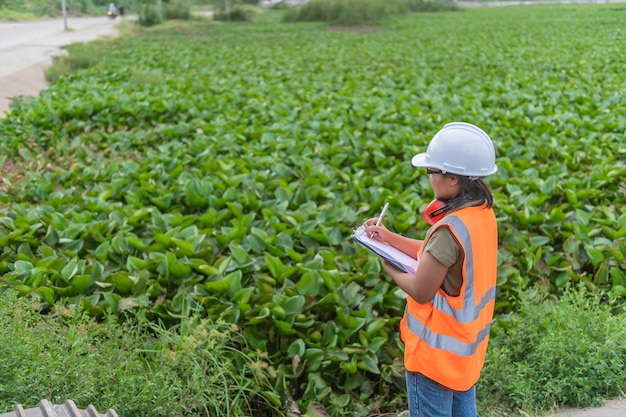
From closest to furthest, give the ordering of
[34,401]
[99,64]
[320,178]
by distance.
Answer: [34,401]
[320,178]
[99,64]

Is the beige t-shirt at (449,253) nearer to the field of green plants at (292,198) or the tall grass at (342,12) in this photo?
the field of green plants at (292,198)

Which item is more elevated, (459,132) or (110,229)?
(459,132)

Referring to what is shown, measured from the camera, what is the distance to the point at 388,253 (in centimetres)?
207

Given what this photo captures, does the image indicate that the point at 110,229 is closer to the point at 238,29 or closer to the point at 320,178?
the point at 320,178

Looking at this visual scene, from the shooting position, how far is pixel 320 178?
199 inches

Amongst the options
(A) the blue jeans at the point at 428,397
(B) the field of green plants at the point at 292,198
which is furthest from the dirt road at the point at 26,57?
(A) the blue jeans at the point at 428,397

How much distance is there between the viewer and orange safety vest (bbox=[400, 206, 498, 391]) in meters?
1.92

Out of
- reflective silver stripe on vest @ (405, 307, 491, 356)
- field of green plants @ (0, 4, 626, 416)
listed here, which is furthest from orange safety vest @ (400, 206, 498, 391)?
field of green plants @ (0, 4, 626, 416)

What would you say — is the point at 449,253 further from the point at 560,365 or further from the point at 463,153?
the point at 560,365

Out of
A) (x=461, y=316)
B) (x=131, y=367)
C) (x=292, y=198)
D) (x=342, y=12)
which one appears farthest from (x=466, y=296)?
(x=342, y=12)

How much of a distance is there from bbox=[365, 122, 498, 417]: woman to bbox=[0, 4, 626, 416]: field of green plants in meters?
0.99

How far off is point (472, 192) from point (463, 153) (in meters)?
0.14

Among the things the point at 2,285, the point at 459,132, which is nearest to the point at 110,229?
the point at 2,285

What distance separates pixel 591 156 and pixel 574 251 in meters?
1.97
